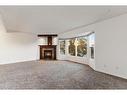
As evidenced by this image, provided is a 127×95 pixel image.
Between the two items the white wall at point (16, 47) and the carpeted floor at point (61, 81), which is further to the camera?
the white wall at point (16, 47)

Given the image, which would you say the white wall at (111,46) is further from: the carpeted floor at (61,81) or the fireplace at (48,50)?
the fireplace at (48,50)

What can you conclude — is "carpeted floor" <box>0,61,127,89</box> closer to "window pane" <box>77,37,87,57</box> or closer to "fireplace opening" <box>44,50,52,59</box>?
"window pane" <box>77,37,87,57</box>

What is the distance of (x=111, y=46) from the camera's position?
6293 millimetres

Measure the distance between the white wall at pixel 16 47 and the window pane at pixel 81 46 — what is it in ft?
11.8

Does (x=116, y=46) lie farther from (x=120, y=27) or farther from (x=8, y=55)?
(x=8, y=55)

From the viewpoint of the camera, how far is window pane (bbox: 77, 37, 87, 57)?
9.65 meters

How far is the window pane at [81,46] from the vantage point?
9.65m

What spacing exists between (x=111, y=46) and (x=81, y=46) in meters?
3.91

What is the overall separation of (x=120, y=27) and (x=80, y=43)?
4.55 m

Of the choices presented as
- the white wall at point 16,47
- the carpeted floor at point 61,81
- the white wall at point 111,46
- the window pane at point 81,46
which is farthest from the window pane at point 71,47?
the carpeted floor at point 61,81

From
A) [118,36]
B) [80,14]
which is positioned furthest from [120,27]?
[80,14]

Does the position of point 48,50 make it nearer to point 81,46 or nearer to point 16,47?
point 16,47

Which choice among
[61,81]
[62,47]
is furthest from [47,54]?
[61,81]
